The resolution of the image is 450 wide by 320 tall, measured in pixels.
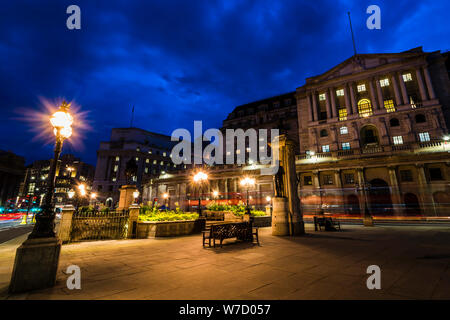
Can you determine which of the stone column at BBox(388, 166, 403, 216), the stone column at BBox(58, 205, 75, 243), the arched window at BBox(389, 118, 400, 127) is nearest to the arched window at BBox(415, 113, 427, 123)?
the arched window at BBox(389, 118, 400, 127)

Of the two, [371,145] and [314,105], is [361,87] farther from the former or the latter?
[371,145]

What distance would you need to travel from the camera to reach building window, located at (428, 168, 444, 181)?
25030 millimetres

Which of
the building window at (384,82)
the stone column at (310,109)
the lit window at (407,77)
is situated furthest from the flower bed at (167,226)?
the lit window at (407,77)

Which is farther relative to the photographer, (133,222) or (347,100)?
(347,100)

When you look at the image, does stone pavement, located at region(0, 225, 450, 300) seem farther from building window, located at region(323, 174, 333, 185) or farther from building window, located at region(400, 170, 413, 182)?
building window, located at region(400, 170, 413, 182)

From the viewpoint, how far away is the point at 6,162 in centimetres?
7344

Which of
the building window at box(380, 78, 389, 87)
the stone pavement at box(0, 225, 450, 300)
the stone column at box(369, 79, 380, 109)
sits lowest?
the stone pavement at box(0, 225, 450, 300)

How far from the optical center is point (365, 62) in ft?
119

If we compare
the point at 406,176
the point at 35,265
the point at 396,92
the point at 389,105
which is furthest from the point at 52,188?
the point at 396,92

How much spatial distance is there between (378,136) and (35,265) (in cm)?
4176

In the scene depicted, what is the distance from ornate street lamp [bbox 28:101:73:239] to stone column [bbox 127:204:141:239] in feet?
22.7

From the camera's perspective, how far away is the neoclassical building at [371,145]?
25.2m
